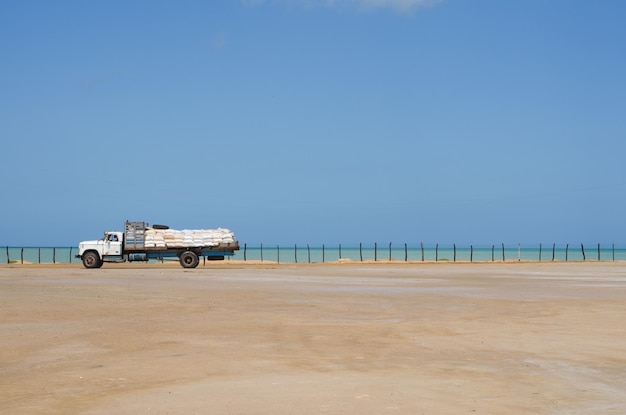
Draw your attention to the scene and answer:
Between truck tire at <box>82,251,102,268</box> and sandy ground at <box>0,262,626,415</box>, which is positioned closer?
sandy ground at <box>0,262,626,415</box>

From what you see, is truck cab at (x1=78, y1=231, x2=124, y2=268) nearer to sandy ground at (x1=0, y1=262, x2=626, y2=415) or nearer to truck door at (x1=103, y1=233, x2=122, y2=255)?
truck door at (x1=103, y1=233, x2=122, y2=255)

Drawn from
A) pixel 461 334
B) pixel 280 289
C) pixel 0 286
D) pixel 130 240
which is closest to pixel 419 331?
pixel 461 334

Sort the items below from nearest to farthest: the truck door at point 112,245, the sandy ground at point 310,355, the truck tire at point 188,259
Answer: the sandy ground at point 310,355, the truck tire at point 188,259, the truck door at point 112,245

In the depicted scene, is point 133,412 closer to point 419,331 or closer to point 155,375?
point 155,375

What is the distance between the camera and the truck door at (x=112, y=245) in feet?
178

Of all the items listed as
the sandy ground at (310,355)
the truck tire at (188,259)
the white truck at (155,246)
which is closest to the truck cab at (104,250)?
the white truck at (155,246)

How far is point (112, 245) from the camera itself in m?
54.1

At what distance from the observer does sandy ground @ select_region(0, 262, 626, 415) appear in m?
9.77

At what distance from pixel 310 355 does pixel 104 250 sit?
42.5m

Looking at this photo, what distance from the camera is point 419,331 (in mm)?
17391

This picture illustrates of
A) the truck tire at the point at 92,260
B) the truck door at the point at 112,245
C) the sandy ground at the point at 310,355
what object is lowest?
the sandy ground at the point at 310,355

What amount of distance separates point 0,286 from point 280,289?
10681mm

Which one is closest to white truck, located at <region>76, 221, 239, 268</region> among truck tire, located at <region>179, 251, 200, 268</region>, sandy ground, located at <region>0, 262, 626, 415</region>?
truck tire, located at <region>179, 251, 200, 268</region>

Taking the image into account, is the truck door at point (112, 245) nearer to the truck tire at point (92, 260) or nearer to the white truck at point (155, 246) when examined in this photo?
the white truck at point (155, 246)
